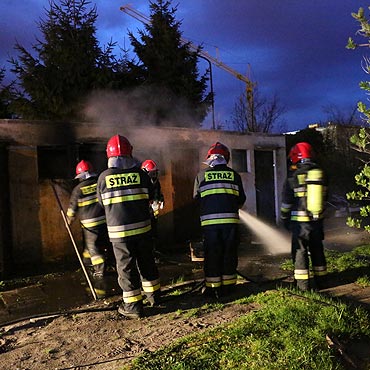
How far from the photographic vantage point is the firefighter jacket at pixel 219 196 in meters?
4.82

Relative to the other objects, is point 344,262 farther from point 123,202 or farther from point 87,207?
point 87,207

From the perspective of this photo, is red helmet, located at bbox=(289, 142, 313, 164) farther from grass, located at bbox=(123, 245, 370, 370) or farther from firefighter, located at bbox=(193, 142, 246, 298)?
grass, located at bbox=(123, 245, 370, 370)

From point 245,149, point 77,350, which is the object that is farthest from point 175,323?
point 245,149

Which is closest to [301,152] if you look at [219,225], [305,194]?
[305,194]

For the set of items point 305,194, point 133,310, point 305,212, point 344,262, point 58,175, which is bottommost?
point 344,262

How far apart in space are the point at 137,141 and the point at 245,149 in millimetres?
3597

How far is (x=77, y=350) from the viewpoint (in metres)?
3.51

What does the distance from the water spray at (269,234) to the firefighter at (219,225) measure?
3.09 metres

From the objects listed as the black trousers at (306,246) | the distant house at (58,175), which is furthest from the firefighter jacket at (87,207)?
the black trousers at (306,246)

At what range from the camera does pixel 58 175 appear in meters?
7.61

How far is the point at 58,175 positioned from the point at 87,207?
2.08 metres

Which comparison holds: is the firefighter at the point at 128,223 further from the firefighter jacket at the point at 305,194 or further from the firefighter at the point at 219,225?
the firefighter jacket at the point at 305,194

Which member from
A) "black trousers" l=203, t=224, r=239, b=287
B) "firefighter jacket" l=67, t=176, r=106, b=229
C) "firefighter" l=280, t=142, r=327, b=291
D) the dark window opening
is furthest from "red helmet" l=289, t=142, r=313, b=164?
the dark window opening

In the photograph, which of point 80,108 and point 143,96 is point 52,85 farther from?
point 143,96
